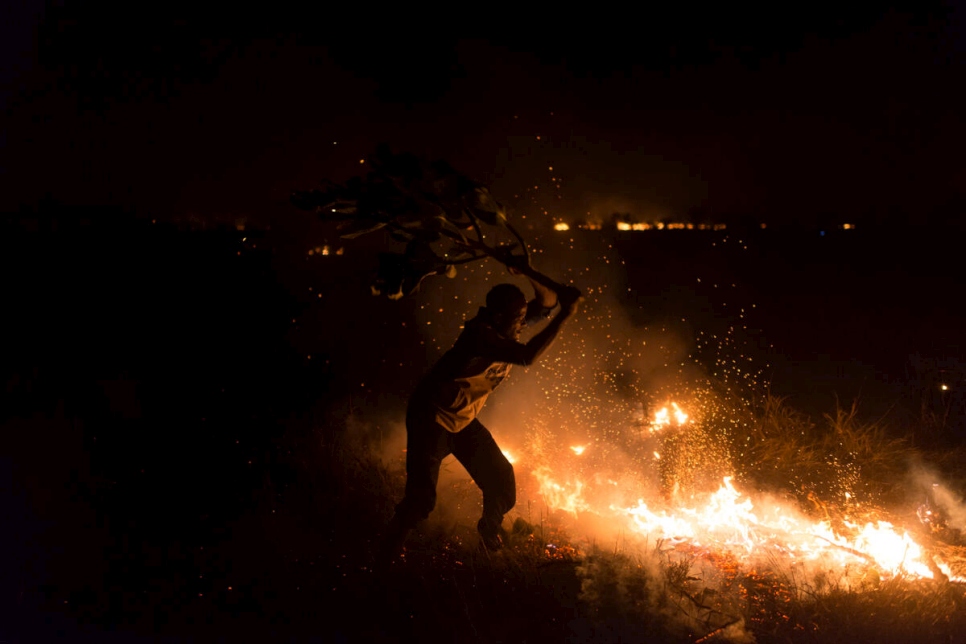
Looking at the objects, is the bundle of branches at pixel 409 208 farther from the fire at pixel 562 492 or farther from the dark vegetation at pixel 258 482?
the fire at pixel 562 492

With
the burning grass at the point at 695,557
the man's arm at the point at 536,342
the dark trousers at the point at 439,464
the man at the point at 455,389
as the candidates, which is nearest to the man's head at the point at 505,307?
the man at the point at 455,389

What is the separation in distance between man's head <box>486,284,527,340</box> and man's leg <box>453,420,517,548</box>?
854mm

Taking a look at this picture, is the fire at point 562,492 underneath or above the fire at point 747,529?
underneath

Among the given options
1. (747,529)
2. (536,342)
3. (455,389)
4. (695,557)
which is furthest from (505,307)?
(747,529)

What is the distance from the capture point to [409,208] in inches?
119

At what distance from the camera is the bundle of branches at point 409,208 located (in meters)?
2.93

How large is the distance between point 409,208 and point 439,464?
1777 mm

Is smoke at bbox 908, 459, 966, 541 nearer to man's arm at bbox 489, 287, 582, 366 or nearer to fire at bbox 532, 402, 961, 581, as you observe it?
fire at bbox 532, 402, 961, 581

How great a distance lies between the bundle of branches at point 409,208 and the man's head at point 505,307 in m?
0.43

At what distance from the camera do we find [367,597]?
3.54 metres

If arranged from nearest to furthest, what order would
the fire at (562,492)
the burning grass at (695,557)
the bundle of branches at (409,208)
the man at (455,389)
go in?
the bundle of branches at (409,208)
the burning grass at (695,557)
the man at (455,389)
the fire at (562,492)

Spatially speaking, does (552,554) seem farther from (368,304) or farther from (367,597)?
(368,304)

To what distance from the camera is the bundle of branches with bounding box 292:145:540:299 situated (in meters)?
2.93

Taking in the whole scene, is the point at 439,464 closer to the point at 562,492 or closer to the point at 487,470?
the point at 487,470
